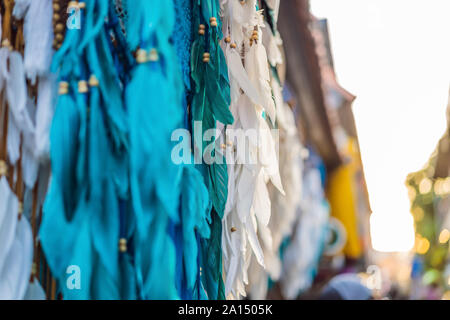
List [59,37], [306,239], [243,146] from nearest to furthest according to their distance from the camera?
[59,37], [243,146], [306,239]

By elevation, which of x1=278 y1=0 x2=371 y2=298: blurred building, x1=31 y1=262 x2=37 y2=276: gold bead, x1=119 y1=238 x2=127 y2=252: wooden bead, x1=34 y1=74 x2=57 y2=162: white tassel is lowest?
x1=31 y1=262 x2=37 y2=276: gold bead

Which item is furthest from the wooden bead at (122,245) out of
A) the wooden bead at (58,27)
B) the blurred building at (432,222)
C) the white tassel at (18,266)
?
the blurred building at (432,222)

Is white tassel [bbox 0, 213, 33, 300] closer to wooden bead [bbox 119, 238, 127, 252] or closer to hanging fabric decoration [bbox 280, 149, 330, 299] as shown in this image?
wooden bead [bbox 119, 238, 127, 252]

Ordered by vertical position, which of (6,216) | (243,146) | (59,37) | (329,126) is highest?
(329,126)

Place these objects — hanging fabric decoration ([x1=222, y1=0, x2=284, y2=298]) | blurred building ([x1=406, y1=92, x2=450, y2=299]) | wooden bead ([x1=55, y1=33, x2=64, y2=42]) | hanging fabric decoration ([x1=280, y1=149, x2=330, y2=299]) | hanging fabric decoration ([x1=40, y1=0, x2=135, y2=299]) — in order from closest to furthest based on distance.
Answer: hanging fabric decoration ([x1=40, y1=0, x2=135, y2=299]), wooden bead ([x1=55, y1=33, x2=64, y2=42]), hanging fabric decoration ([x1=222, y1=0, x2=284, y2=298]), hanging fabric decoration ([x1=280, y1=149, x2=330, y2=299]), blurred building ([x1=406, y1=92, x2=450, y2=299])

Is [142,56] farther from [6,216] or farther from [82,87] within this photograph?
[6,216]

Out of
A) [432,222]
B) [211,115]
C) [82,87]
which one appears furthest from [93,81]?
[432,222]

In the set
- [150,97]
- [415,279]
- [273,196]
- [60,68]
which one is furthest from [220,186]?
[415,279]

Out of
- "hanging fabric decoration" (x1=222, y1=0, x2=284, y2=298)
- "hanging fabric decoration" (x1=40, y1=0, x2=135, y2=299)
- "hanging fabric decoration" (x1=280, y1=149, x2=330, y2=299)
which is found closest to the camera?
"hanging fabric decoration" (x1=40, y1=0, x2=135, y2=299)

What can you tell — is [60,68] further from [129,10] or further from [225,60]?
[225,60]

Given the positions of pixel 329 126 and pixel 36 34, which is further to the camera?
pixel 329 126

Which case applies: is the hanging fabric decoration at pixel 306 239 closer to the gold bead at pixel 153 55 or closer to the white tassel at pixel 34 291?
the white tassel at pixel 34 291

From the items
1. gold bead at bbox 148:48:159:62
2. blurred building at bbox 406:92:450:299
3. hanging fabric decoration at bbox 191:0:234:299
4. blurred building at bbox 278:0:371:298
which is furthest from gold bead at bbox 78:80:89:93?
blurred building at bbox 406:92:450:299

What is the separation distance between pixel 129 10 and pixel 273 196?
4.18 ft
